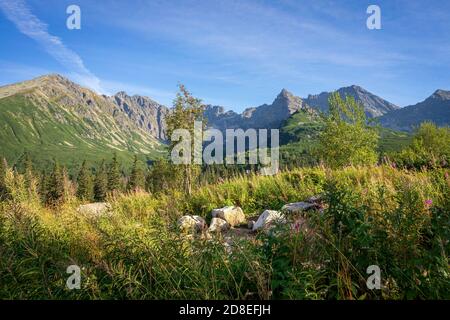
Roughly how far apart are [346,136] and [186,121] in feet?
51.9

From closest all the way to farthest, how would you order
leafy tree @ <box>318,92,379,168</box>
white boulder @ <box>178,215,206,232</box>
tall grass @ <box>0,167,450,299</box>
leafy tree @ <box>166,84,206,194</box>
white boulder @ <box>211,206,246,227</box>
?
tall grass @ <box>0,167,450,299</box> < white boulder @ <box>178,215,206,232</box> < white boulder @ <box>211,206,246,227</box> < leafy tree @ <box>166,84,206,194</box> < leafy tree @ <box>318,92,379,168</box>

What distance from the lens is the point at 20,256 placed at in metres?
5.21

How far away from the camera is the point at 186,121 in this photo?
18219 millimetres

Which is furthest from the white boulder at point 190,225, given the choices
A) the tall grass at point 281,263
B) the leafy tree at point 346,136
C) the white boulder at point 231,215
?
the leafy tree at point 346,136

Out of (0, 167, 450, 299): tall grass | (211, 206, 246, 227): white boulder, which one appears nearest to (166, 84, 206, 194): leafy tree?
(211, 206, 246, 227): white boulder

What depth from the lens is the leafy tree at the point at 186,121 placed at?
57.6ft

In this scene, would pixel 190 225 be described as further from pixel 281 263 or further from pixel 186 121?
pixel 186 121

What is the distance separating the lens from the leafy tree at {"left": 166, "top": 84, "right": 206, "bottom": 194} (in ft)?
57.6

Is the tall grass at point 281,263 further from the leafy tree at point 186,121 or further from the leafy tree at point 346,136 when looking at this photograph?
the leafy tree at point 346,136

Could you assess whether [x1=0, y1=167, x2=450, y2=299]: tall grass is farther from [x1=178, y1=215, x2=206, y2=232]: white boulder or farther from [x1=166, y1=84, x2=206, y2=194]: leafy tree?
[x1=166, y1=84, x2=206, y2=194]: leafy tree

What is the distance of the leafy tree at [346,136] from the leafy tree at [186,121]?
12828 millimetres

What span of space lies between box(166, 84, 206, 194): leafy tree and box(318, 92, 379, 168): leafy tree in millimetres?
12828
